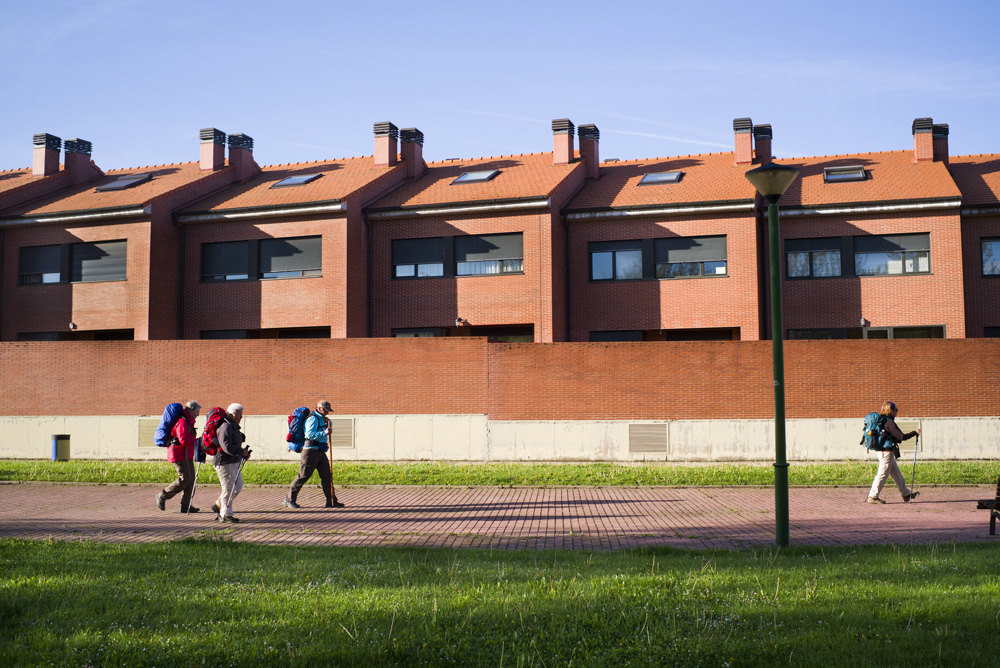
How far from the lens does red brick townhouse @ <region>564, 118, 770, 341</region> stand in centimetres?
2502

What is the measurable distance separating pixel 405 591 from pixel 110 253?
23558 mm

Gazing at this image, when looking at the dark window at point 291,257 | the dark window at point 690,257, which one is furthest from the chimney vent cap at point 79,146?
the dark window at point 690,257

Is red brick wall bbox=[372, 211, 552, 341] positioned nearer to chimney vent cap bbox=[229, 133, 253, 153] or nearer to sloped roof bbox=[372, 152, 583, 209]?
sloped roof bbox=[372, 152, 583, 209]

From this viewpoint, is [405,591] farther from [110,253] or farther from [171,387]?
[110,253]

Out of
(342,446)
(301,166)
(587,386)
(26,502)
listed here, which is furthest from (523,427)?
(301,166)

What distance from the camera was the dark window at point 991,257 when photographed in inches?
978

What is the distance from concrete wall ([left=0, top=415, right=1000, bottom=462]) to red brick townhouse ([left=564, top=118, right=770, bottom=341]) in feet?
19.7

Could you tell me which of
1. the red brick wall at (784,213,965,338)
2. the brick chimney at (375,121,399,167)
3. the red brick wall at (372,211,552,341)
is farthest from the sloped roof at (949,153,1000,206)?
the brick chimney at (375,121,399,167)

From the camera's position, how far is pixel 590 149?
3011 cm

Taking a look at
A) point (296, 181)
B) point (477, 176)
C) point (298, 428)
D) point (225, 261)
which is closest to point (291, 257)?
point (225, 261)

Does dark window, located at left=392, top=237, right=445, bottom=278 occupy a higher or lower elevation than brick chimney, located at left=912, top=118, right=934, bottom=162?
lower

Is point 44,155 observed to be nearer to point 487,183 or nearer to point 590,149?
point 487,183

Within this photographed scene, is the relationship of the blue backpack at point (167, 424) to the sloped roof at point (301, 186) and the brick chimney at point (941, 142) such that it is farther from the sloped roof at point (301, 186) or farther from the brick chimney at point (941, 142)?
the brick chimney at point (941, 142)

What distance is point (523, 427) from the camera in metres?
19.9
